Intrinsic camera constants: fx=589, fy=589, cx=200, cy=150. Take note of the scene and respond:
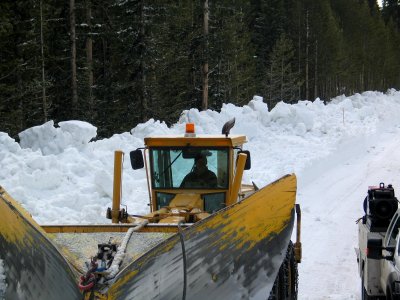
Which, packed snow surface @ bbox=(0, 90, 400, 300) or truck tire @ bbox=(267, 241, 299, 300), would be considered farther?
packed snow surface @ bbox=(0, 90, 400, 300)

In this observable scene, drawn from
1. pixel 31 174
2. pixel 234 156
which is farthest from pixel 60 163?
pixel 234 156

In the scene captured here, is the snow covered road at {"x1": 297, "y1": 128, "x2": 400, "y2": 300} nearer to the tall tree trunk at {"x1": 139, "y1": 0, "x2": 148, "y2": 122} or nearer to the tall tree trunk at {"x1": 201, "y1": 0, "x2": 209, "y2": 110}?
the tall tree trunk at {"x1": 201, "y1": 0, "x2": 209, "y2": 110}

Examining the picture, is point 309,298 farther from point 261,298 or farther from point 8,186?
point 8,186

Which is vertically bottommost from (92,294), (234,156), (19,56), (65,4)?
(92,294)

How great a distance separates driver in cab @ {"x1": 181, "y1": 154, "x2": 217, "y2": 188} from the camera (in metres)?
7.33

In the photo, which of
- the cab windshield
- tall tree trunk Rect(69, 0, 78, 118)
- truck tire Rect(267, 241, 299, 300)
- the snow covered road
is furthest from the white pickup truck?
tall tree trunk Rect(69, 0, 78, 118)

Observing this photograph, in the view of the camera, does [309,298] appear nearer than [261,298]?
No

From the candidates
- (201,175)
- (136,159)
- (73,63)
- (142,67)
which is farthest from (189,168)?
(142,67)

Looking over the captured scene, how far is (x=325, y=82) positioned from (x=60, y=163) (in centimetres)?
5495

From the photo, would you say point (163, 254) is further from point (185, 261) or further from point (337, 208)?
point (337, 208)

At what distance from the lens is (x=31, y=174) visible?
11.7 metres

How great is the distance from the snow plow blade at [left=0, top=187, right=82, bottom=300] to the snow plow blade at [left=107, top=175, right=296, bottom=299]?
477 millimetres

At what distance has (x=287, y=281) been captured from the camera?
261 inches

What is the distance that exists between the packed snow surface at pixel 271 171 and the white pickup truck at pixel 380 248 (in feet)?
3.18
